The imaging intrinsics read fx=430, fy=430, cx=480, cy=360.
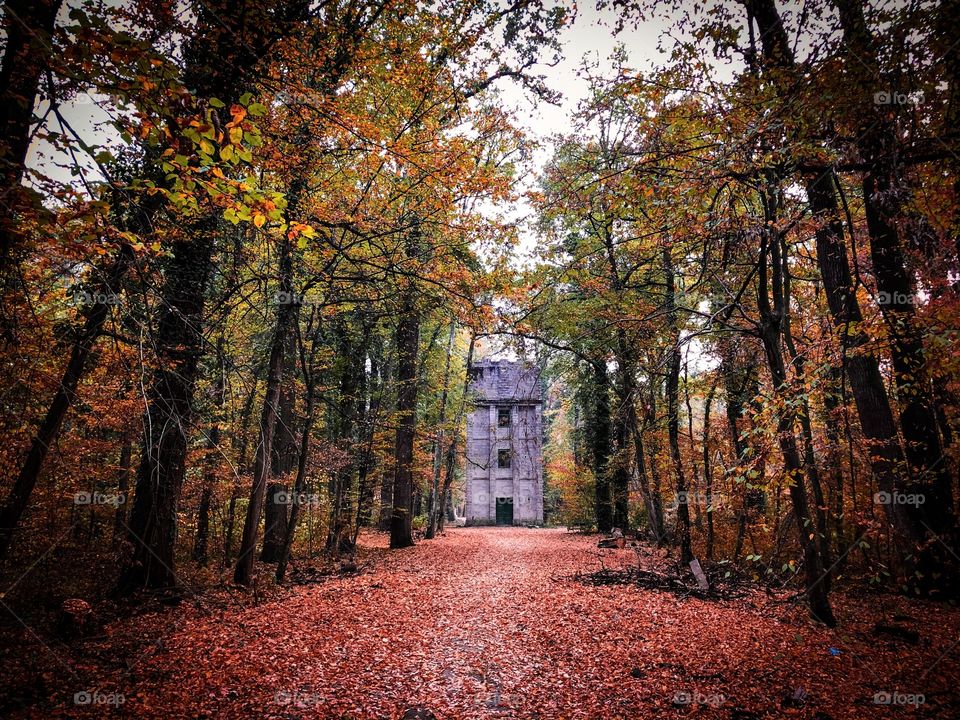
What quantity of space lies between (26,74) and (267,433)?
570 cm

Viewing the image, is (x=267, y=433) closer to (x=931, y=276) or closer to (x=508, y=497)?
(x=931, y=276)

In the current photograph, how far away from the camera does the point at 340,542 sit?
12680 mm

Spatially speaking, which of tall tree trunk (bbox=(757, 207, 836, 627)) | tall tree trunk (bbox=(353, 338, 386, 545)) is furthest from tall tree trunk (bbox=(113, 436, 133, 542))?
tall tree trunk (bbox=(757, 207, 836, 627))

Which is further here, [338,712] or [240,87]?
[240,87]

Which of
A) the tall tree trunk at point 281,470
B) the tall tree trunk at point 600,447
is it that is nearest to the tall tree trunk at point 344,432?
the tall tree trunk at point 281,470

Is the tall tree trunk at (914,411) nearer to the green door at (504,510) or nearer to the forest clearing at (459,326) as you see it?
the forest clearing at (459,326)

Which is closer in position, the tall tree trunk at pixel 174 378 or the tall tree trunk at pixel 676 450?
the tall tree trunk at pixel 174 378

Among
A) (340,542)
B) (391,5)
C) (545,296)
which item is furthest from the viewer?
(545,296)

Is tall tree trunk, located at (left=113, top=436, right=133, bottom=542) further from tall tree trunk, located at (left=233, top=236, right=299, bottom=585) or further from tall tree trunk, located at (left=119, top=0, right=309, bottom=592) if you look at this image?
tall tree trunk, located at (left=233, top=236, right=299, bottom=585)

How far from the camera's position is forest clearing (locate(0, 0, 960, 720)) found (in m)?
3.97

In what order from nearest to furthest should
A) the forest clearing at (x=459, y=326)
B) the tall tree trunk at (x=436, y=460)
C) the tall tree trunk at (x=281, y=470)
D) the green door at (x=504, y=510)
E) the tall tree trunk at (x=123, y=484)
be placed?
the forest clearing at (x=459, y=326) < the tall tree trunk at (x=123, y=484) < the tall tree trunk at (x=281, y=470) < the tall tree trunk at (x=436, y=460) < the green door at (x=504, y=510)

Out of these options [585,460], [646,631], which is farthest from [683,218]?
[585,460]

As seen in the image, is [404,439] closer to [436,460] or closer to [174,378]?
[436,460]

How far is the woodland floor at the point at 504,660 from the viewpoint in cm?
420
